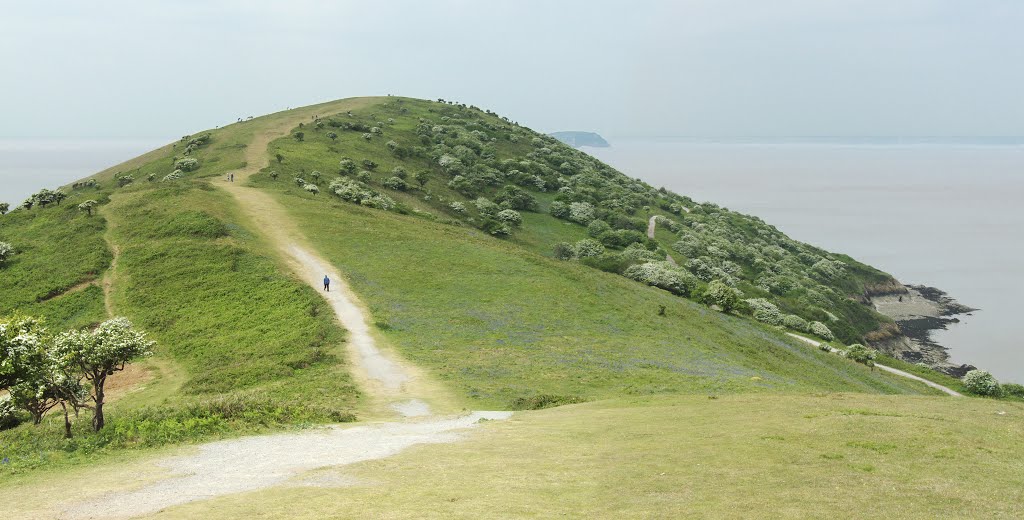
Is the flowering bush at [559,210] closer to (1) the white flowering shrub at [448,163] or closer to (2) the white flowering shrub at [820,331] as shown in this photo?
(1) the white flowering shrub at [448,163]

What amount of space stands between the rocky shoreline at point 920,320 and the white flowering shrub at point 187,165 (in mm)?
106024

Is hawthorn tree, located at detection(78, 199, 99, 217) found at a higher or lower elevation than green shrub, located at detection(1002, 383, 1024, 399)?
higher

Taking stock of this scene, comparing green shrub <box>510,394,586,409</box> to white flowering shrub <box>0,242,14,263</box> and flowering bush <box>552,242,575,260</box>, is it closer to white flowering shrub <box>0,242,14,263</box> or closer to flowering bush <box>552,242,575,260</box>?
white flowering shrub <box>0,242,14,263</box>

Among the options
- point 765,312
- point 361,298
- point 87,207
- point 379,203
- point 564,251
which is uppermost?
point 379,203

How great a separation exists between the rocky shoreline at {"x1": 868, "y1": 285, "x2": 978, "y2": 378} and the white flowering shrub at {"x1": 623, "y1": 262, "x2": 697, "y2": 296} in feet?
116

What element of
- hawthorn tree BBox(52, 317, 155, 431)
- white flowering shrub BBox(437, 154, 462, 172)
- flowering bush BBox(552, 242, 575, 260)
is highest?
white flowering shrub BBox(437, 154, 462, 172)

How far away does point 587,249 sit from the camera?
3573 inches

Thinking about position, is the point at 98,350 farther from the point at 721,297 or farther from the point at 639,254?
the point at 639,254

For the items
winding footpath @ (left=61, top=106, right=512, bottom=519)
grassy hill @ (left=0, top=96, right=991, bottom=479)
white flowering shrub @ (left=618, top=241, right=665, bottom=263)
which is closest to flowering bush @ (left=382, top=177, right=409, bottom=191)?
Answer: grassy hill @ (left=0, top=96, right=991, bottom=479)

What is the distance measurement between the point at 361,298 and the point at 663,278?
40.5 meters

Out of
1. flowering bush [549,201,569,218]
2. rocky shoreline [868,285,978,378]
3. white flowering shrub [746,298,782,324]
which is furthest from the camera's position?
flowering bush [549,201,569,218]

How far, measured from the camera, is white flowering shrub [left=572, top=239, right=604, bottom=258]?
90.0m

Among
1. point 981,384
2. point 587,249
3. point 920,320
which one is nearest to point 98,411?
point 981,384

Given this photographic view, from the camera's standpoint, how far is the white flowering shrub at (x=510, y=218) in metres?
101
